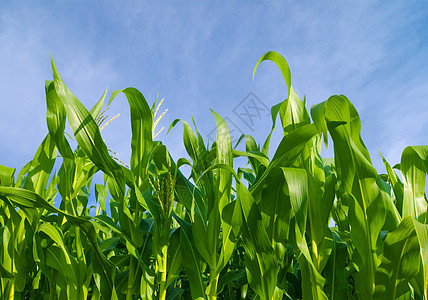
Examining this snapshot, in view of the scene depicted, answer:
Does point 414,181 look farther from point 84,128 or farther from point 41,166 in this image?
point 41,166

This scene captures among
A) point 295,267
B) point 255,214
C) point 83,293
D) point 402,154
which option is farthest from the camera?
point 295,267

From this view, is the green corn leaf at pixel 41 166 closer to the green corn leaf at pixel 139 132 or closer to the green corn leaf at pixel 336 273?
the green corn leaf at pixel 139 132

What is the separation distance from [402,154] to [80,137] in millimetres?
1180

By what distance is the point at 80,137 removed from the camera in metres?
1.22

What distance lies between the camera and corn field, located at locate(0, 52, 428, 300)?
44.1 inches

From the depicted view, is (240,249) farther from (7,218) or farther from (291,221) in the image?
(7,218)

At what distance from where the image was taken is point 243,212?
3.85ft

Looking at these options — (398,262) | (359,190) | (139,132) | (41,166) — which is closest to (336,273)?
(398,262)

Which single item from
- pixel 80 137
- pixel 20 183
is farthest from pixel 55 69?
pixel 20 183

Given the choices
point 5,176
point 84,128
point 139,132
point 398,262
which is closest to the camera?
point 398,262

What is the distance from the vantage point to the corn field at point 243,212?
3.67 feet

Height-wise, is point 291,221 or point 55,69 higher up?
point 55,69

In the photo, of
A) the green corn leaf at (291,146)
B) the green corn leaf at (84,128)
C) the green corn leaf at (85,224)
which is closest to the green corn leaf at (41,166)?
the green corn leaf at (85,224)

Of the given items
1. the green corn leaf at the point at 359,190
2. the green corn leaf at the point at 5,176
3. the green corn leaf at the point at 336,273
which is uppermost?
the green corn leaf at the point at 5,176
